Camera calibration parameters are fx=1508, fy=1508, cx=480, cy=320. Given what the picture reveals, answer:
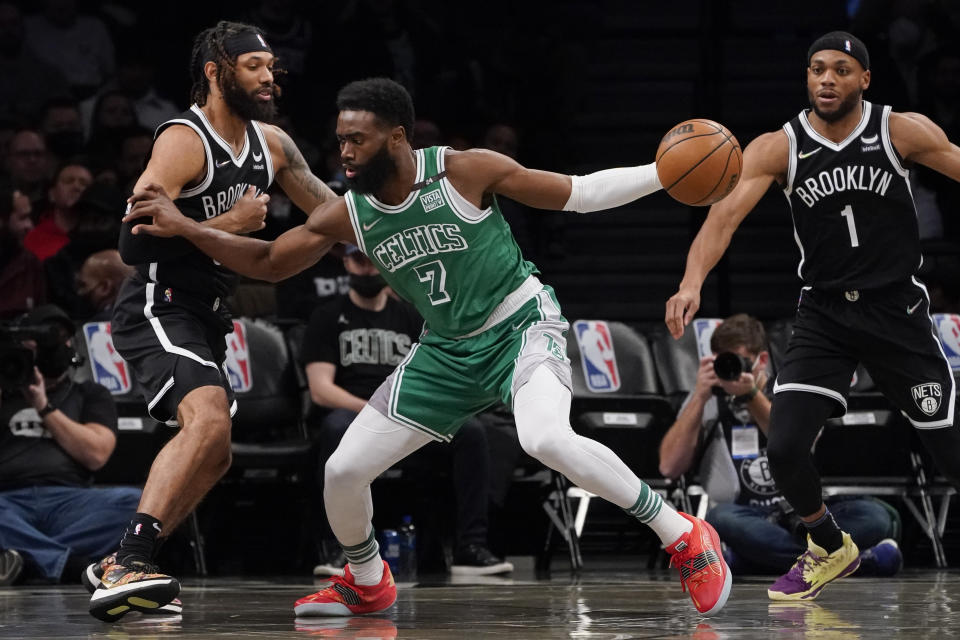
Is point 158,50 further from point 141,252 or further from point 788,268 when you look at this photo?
point 141,252

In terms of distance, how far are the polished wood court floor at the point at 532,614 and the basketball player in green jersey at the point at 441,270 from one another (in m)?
0.31

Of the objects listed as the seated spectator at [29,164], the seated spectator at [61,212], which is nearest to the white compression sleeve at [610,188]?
the seated spectator at [61,212]

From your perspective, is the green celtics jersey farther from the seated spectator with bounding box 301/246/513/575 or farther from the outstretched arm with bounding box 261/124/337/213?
the seated spectator with bounding box 301/246/513/575

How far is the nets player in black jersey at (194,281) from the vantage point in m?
5.25

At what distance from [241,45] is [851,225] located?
250 centimetres

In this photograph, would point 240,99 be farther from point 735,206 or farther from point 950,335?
point 950,335

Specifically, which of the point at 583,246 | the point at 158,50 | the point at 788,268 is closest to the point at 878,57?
the point at 788,268

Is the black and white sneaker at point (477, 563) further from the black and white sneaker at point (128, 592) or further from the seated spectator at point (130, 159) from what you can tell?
the seated spectator at point (130, 159)

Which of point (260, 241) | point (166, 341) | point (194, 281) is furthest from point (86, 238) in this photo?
point (260, 241)

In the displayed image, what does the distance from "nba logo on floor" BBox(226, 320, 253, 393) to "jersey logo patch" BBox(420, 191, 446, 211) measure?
362 centimetres

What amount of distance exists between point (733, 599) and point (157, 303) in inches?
100

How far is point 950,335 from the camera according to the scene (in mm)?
9211

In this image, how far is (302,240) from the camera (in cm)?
525

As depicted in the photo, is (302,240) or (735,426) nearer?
(302,240)
